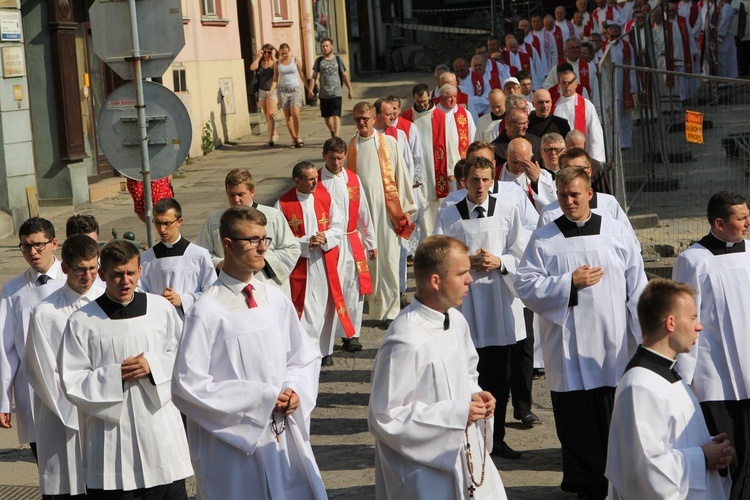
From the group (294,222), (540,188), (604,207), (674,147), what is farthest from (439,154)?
(604,207)

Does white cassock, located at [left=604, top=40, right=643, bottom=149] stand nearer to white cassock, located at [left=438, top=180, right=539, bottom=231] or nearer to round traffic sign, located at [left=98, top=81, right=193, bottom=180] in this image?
white cassock, located at [left=438, top=180, right=539, bottom=231]

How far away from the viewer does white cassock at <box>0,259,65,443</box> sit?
7.26 m

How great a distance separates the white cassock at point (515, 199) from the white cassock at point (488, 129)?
13.2ft

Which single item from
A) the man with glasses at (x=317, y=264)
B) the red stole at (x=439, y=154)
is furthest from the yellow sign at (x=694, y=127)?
the man with glasses at (x=317, y=264)

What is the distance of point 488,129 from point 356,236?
98.6 inches

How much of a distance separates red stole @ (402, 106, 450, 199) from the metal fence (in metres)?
1.83

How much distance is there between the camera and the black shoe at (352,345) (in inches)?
448

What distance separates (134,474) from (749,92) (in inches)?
356

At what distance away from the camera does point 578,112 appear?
13.1 meters

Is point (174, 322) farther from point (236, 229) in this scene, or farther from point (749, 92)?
point (749, 92)

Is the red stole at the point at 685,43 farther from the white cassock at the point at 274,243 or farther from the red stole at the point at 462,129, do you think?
the white cassock at the point at 274,243

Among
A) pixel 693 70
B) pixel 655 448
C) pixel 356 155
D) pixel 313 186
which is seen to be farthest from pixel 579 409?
pixel 693 70

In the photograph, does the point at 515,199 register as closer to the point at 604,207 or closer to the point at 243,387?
the point at 604,207

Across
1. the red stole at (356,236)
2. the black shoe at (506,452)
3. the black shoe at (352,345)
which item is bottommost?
the black shoe at (506,452)
